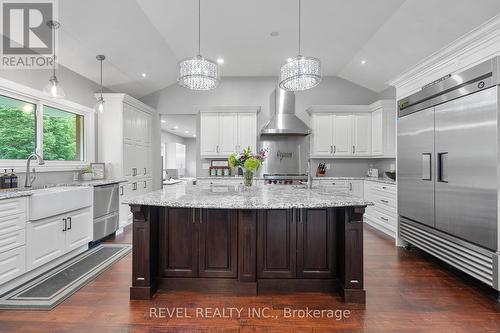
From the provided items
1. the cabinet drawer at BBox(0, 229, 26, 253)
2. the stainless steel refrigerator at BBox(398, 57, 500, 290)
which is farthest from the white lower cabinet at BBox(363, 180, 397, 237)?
the cabinet drawer at BBox(0, 229, 26, 253)

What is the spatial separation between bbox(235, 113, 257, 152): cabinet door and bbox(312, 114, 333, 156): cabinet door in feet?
4.18

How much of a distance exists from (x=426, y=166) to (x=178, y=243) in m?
2.84

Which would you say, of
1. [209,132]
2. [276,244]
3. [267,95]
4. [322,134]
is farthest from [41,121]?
[322,134]

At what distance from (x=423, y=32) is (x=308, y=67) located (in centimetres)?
208

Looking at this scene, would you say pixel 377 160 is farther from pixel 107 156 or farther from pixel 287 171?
pixel 107 156

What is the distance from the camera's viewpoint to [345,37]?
413cm

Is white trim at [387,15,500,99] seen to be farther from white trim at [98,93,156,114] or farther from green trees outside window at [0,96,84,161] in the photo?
green trees outside window at [0,96,84,161]

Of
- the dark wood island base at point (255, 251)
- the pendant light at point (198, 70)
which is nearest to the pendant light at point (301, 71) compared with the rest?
the pendant light at point (198, 70)

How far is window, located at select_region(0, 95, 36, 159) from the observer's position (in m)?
3.13

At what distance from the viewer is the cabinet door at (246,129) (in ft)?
18.1

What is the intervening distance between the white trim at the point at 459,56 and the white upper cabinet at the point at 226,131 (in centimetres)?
291

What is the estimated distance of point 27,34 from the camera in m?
3.07

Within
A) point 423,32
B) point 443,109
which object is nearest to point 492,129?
point 443,109

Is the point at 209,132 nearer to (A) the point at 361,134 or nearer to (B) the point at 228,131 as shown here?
(B) the point at 228,131
